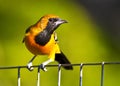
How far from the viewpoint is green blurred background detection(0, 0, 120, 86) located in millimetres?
4828

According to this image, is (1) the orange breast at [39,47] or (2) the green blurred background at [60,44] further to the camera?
(2) the green blurred background at [60,44]

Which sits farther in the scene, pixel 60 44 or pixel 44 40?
pixel 60 44

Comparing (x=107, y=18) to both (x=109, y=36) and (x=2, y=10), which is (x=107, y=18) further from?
(x=2, y=10)

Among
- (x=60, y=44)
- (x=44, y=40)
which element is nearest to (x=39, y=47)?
(x=44, y=40)

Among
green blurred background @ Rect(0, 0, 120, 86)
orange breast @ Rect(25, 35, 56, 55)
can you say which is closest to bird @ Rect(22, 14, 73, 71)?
orange breast @ Rect(25, 35, 56, 55)

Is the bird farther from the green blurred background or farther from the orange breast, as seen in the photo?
the green blurred background

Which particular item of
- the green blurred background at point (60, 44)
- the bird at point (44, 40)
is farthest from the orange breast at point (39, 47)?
the green blurred background at point (60, 44)

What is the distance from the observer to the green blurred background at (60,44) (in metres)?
4.83

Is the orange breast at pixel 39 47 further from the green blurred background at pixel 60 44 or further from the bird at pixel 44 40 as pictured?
the green blurred background at pixel 60 44

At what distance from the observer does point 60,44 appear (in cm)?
486

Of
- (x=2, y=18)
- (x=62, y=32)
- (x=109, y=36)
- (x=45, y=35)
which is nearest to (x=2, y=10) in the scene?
(x=2, y=18)

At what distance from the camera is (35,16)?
493 centimetres

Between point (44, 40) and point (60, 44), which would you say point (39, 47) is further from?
point (60, 44)

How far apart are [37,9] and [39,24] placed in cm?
212
